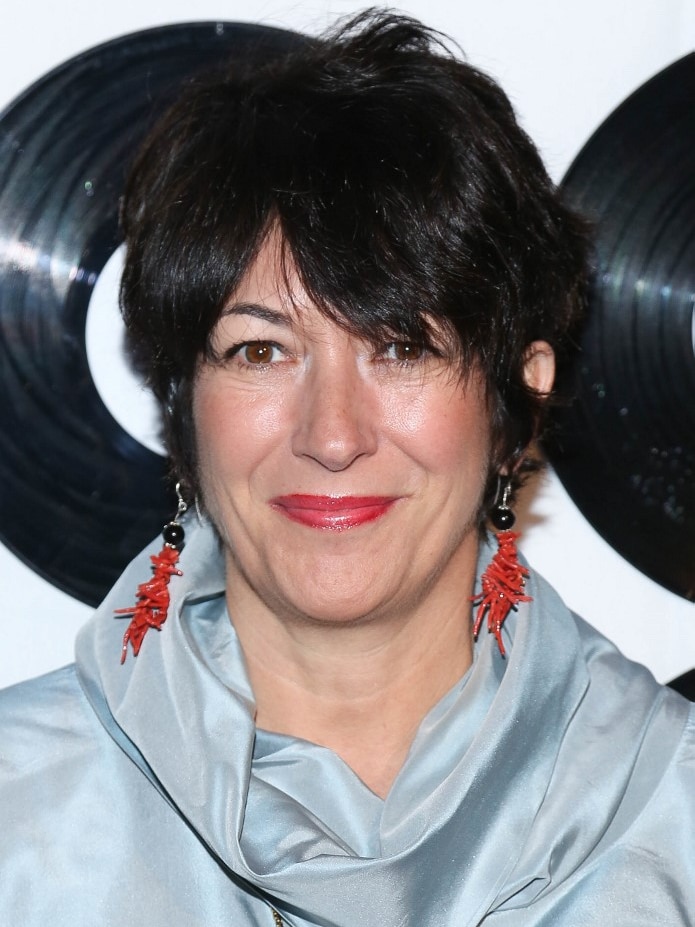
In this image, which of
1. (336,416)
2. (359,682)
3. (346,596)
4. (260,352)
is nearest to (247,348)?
(260,352)

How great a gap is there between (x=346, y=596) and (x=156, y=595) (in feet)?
0.78

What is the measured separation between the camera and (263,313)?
1290 mm

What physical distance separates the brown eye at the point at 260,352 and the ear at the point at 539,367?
30 centimetres

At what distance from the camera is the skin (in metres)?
1.29

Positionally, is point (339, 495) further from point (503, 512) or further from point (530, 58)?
point (530, 58)

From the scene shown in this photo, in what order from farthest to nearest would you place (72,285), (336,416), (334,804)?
(72,285), (334,804), (336,416)

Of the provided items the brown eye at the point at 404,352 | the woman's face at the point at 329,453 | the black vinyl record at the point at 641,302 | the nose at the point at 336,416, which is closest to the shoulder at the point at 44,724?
the woman's face at the point at 329,453

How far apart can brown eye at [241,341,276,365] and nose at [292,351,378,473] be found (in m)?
0.05

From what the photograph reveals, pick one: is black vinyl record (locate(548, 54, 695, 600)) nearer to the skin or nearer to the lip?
the skin

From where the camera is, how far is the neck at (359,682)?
4.75 feet

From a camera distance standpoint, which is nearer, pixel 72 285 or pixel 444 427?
pixel 444 427

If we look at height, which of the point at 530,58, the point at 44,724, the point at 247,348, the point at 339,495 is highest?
the point at 530,58

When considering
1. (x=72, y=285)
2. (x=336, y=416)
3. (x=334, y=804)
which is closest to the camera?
(x=336, y=416)

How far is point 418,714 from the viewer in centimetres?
148
